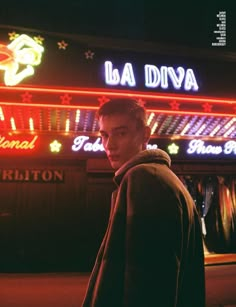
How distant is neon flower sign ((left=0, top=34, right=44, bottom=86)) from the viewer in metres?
6.97

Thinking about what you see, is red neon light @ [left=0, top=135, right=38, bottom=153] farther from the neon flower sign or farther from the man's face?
the man's face

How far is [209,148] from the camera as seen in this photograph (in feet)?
28.7

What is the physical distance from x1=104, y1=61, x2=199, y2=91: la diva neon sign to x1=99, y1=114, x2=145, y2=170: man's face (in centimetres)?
614

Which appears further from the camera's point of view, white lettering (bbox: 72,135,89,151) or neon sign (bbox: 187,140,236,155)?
neon sign (bbox: 187,140,236,155)

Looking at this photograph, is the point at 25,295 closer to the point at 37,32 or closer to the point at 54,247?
the point at 54,247

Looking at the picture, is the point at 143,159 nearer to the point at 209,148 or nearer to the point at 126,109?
the point at 126,109

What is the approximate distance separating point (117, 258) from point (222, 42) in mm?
41076

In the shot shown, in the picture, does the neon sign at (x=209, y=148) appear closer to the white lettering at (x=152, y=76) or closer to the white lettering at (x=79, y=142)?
the white lettering at (x=152, y=76)

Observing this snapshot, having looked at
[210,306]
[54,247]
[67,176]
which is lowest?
[210,306]

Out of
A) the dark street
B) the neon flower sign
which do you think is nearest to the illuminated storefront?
the neon flower sign

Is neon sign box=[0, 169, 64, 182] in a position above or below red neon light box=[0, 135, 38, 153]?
below

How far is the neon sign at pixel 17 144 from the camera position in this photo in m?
7.76

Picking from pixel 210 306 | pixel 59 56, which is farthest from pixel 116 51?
pixel 210 306

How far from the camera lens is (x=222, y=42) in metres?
38.8
